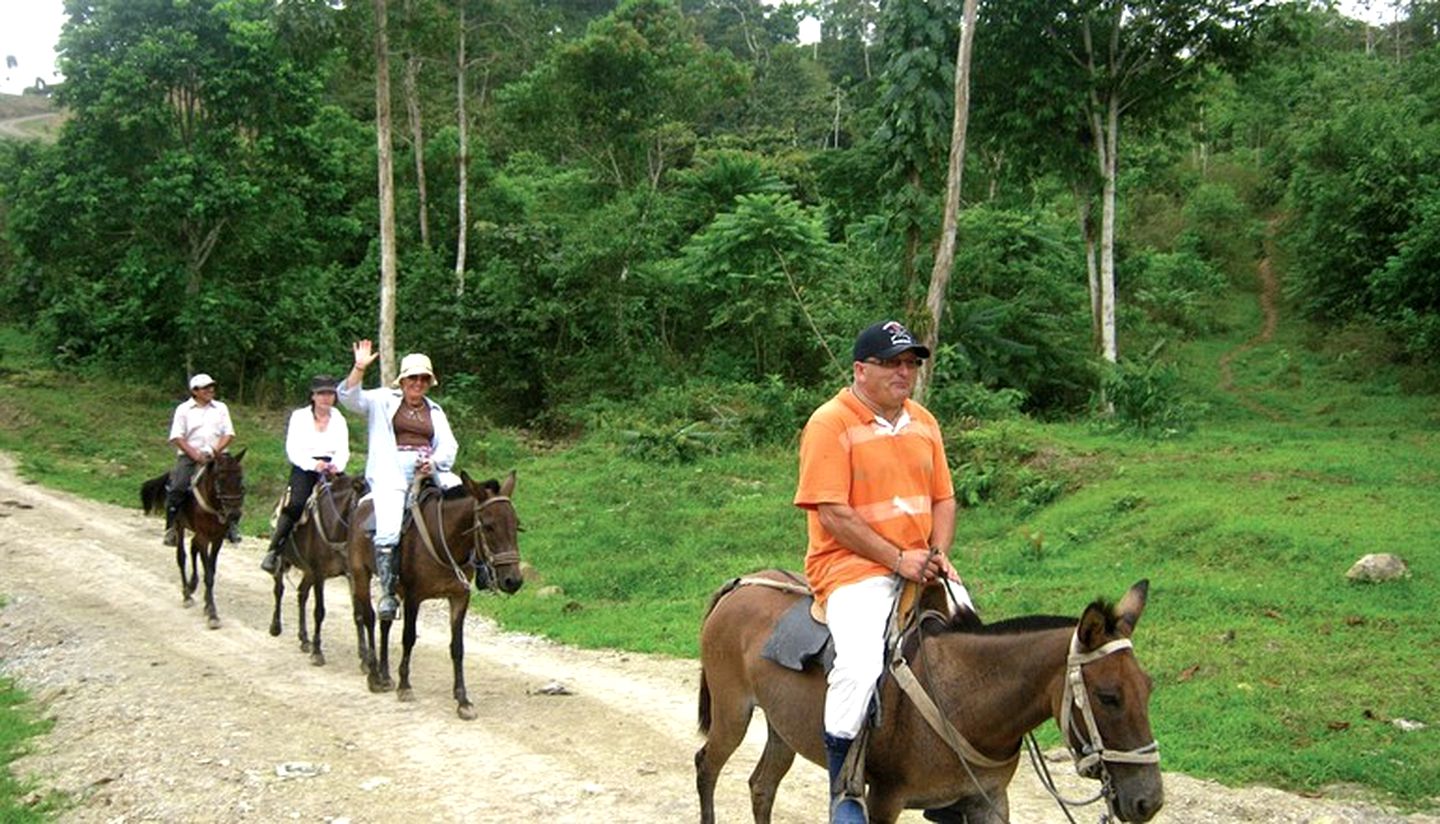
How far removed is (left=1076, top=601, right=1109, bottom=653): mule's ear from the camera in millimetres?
4020

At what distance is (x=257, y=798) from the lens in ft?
22.8

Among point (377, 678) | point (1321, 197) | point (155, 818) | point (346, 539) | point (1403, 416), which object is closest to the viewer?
point (155, 818)

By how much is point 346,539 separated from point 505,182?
23043mm

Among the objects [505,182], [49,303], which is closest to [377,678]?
[505,182]

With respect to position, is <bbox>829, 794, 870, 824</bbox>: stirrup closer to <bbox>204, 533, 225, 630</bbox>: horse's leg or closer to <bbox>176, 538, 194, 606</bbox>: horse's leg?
<bbox>204, 533, 225, 630</bbox>: horse's leg

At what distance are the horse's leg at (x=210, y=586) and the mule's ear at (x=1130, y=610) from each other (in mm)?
10641

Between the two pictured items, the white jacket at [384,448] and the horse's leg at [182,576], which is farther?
the horse's leg at [182,576]

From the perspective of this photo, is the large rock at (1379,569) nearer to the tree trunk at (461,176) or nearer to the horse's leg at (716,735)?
the horse's leg at (716,735)

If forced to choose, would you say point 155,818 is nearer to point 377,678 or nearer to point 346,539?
point 377,678

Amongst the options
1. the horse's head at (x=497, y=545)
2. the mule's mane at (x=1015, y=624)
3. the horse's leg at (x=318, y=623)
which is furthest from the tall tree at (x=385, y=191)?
the mule's mane at (x=1015, y=624)

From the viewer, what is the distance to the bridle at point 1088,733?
392 centimetres

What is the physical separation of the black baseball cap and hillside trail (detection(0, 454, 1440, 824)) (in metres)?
3.21

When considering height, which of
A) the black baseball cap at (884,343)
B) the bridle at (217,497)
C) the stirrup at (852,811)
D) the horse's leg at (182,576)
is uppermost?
the black baseball cap at (884,343)

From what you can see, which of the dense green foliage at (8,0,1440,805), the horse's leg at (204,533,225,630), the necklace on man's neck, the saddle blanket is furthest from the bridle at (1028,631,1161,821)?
the horse's leg at (204,533,225,630)
